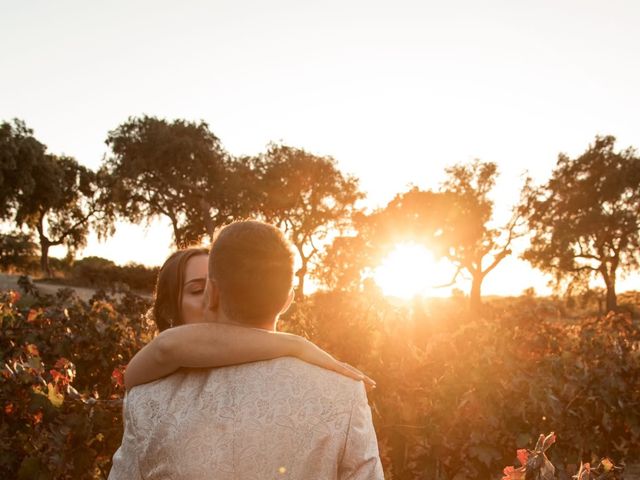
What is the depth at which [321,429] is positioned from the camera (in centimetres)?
179

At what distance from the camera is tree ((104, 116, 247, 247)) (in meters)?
37.2

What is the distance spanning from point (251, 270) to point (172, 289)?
5.78ft

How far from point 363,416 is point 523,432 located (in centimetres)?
304

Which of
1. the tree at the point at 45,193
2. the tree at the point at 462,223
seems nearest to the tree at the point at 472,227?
the tree at the point at 462,223

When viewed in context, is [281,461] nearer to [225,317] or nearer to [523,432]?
[225,317]

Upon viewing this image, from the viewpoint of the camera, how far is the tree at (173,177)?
37.2 meters

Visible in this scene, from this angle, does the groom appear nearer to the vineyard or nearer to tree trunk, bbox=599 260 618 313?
the vineyard

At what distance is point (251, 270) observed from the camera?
1.82 metres

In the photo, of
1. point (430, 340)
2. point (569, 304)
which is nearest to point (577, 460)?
point (430, 340)

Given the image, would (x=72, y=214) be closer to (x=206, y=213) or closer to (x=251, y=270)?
(x=206, y=213)

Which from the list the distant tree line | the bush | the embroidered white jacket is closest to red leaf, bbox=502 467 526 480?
the embroidered white jacket

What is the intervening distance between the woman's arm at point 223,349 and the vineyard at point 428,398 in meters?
1.98

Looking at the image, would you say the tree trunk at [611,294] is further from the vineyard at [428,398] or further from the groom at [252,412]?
the groom at [252,412]

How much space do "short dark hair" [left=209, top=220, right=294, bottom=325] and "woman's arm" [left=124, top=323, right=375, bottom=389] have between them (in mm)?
68
